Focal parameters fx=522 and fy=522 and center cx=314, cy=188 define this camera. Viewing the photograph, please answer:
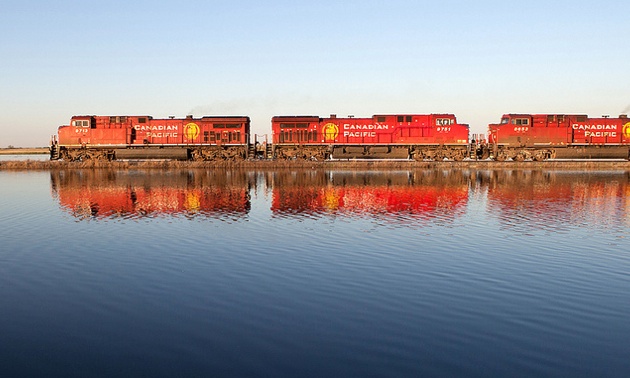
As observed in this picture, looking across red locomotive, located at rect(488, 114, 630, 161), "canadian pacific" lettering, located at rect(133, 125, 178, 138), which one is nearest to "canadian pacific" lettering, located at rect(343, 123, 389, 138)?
red locomotive, located at rect(488, 114, 630, 161)

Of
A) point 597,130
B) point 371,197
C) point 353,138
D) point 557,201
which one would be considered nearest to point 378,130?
point 353,138

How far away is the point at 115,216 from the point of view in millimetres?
23422

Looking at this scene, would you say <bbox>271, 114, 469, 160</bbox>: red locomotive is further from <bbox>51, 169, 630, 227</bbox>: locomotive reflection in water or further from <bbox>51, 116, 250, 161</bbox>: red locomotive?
<bbox>51, 169, 630, 227</bbox>: locomotive reflection in water

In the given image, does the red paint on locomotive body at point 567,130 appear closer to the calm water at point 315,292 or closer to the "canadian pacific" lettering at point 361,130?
the "canadian pacific" lettering at point 361,130

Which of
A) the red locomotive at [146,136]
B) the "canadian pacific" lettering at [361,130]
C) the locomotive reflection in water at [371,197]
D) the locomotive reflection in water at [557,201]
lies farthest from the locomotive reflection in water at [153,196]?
the "canadian pacific" lettering at [361,130]

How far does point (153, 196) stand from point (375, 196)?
13.3m

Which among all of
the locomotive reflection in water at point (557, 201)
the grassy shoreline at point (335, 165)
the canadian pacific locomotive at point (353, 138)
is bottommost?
the locomotive reflection in water at point (557, 201)

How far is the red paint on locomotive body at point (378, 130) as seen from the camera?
190 feet

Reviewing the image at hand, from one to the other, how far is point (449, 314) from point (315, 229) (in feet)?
33.0

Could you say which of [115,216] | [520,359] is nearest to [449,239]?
[520,359]

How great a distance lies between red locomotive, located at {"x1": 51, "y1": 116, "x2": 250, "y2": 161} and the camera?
58.6 meters

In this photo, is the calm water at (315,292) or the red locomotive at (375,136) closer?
the calm water at (315,292)

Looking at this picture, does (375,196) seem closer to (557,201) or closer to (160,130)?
(557,201)

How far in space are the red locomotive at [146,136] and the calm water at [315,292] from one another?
3456cm
